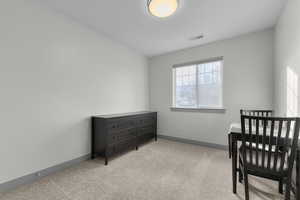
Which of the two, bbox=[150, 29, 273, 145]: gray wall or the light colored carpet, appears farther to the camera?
bbox=[150, 29, 273, 145]: gray wall

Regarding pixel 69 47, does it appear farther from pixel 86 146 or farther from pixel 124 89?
pixel 86 146

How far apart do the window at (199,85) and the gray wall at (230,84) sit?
16 centimetres

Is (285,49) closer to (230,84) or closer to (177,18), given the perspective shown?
(230,84)

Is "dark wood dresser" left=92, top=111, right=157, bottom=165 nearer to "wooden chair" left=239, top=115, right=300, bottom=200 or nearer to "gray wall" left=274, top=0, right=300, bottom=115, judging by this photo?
"wooden chair" left=239, top=115, right=300, bottom=200

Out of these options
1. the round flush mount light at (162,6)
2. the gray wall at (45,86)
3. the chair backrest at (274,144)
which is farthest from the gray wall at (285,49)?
the gray wall at (45,86)

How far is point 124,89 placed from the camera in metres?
3.42

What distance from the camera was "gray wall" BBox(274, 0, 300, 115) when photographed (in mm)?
1639

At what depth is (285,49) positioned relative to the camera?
2.02 meters

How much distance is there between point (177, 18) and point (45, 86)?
2.41 m

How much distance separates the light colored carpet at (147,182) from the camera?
156 centimetres

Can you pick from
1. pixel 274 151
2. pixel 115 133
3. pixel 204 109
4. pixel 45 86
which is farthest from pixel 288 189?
pixel 45 86

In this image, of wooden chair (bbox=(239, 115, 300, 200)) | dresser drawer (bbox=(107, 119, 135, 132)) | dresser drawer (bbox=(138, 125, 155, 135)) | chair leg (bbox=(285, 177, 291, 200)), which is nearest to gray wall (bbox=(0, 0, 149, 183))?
dresser drawer (bbox=(107, 119, 135, 132))

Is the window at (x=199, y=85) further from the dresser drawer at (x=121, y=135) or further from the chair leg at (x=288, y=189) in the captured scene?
the chair leg at (x=288, y=189)

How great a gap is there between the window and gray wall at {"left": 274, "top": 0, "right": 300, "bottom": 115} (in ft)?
3.26
